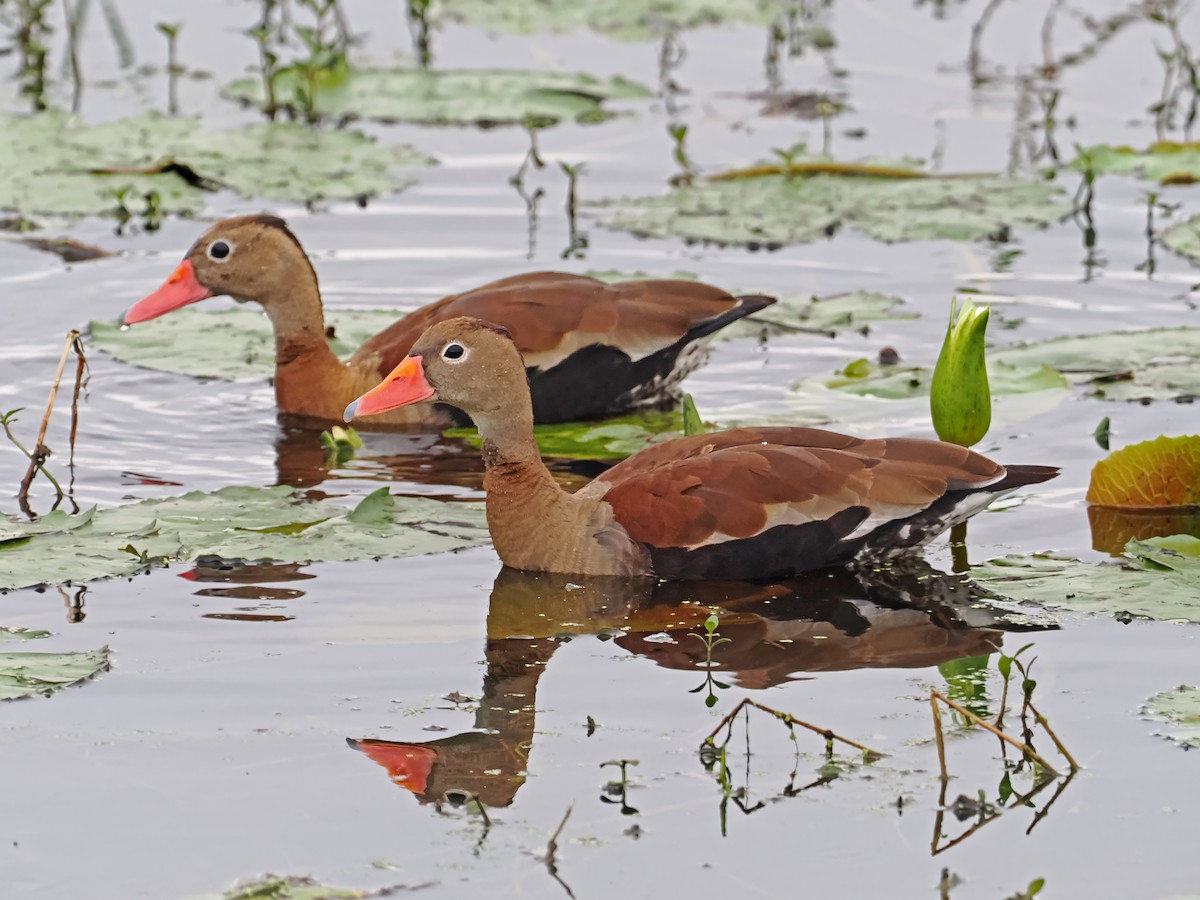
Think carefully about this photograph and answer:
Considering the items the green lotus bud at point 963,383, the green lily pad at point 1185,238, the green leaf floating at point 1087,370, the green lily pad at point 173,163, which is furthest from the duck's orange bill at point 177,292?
the green lily pad at point 1185,238

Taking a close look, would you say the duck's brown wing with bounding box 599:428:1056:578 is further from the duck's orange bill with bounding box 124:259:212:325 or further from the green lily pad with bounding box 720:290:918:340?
the duck's orange bill with bounding box 124:259:212:325

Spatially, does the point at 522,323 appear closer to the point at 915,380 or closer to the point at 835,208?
the point at 915,380

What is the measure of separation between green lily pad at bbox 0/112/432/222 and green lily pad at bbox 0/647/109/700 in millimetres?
5897

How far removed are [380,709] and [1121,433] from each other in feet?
13.8

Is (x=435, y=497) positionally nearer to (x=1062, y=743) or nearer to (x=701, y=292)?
(x=701, y=292)

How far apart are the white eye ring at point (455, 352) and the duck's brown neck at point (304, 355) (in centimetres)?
217

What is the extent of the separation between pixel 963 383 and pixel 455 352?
188 cm

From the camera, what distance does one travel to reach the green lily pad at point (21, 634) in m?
6.50

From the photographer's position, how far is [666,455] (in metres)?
7.46

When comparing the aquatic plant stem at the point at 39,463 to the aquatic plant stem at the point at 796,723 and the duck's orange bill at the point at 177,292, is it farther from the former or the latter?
the aquatic plant stem at the point at 796,723

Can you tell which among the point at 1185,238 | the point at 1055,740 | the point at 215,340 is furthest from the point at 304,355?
the point at 1055,740

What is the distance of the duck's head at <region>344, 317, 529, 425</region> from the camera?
24.5 ft

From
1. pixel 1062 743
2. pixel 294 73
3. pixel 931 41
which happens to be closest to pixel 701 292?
pixel 1062 743

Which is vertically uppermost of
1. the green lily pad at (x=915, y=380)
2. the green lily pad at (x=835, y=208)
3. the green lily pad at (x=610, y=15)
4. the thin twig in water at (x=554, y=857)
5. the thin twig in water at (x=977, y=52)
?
the green lily pad at (x=610, y=15)
